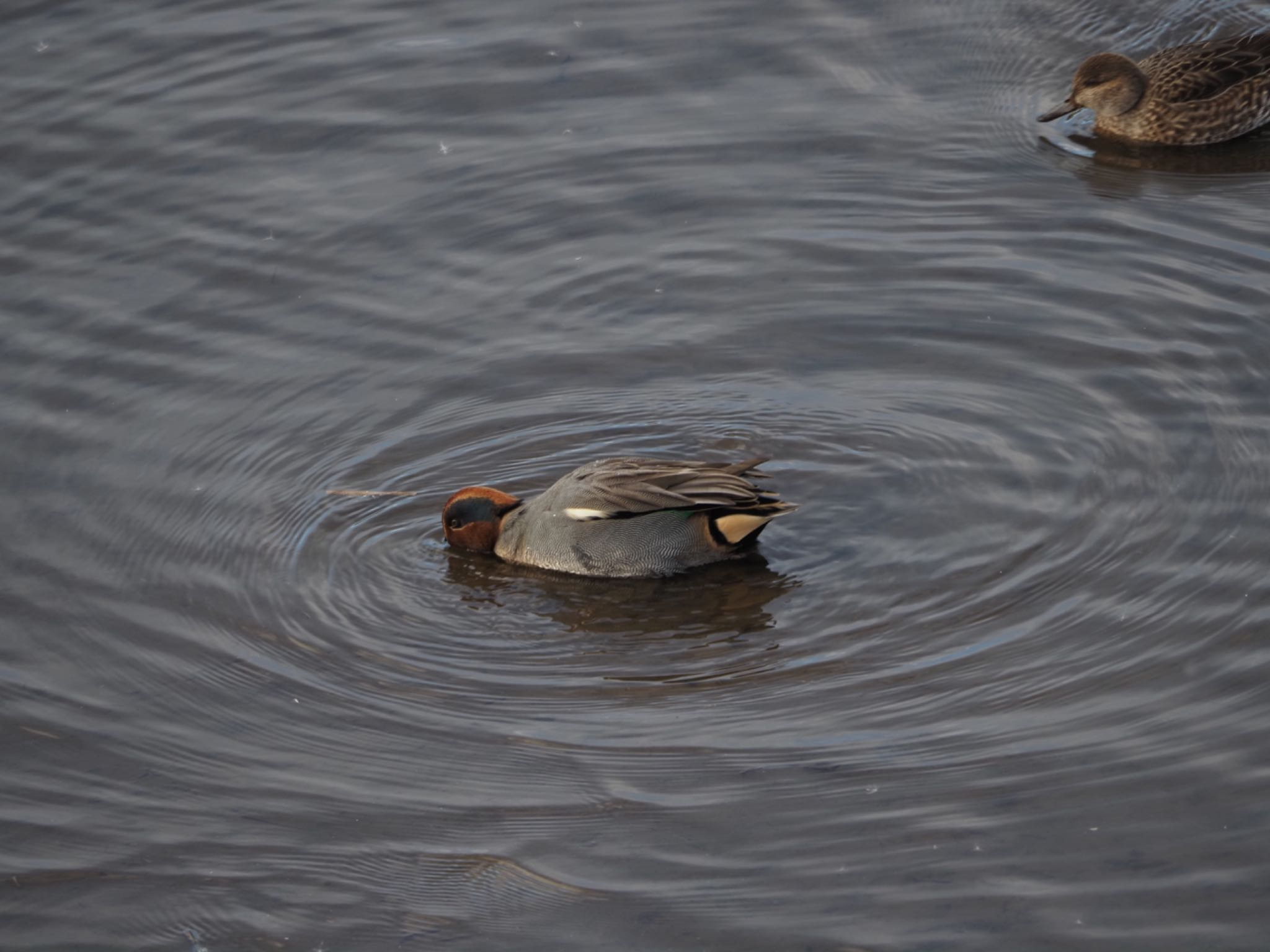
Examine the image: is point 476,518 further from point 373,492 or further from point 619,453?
point 619,453

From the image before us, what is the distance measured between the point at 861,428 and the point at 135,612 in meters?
3.95

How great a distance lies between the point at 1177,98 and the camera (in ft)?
38.8

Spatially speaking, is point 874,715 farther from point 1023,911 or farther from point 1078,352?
point 1078,352

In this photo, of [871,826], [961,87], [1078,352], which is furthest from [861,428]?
[961,87]

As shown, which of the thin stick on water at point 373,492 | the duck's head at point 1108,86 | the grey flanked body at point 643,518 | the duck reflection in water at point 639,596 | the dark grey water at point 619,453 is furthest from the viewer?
the duck's head at point 1108,86

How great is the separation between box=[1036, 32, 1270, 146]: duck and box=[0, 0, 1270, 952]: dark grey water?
0.82ft

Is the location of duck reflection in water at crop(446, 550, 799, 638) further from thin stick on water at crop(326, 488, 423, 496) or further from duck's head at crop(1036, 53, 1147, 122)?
duck's head at crop(1036, 53, 1147, 122)

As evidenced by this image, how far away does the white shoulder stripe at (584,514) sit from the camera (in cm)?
839

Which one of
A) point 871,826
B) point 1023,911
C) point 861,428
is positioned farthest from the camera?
point 861,428

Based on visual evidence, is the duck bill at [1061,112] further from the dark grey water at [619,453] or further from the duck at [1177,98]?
the dark grey water at [619,453]

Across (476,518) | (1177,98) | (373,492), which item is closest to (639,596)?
(476,518)

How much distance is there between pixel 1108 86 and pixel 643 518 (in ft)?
18.4

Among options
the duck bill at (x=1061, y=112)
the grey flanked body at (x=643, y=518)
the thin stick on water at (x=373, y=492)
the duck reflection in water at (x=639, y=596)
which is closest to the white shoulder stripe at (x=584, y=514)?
the grey flanked body at (x=643, y=518)

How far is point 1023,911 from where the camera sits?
5758mm
